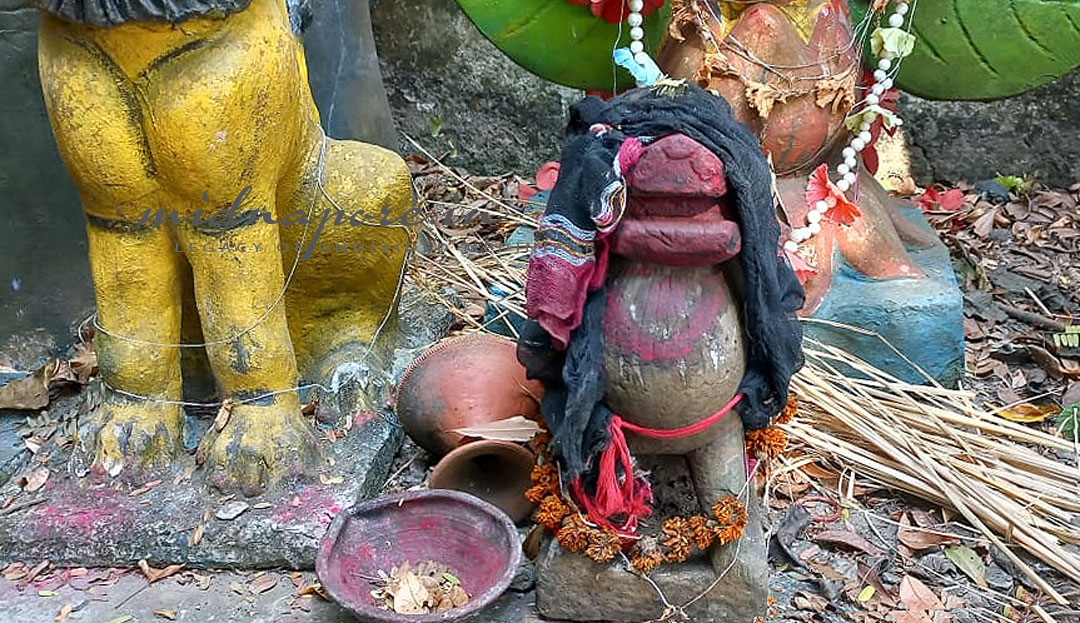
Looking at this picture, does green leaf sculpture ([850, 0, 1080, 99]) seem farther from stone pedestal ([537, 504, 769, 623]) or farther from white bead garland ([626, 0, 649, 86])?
stone pedestal ([537, 504, 769, 623])

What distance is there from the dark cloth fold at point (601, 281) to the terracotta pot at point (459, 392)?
1.25 feet

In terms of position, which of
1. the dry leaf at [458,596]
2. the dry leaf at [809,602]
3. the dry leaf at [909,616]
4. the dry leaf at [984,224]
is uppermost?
the dry leaf at [458,596]

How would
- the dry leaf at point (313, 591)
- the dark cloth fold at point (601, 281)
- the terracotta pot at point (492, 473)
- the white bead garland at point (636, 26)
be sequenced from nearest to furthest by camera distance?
the dark cloth fold at point (601, 281), the dry leaf at point (313, 591), the terracotta pot at point (492, 473), the white bead garland at point (636, 26)

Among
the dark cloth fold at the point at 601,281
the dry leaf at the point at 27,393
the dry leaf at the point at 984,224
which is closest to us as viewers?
the dark cloth fold at the point at 601,281

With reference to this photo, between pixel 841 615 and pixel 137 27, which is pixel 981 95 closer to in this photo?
pixel 841 615

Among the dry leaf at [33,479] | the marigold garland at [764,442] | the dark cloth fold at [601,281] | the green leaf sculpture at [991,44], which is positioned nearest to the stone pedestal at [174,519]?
the dry leaf at [33,479]

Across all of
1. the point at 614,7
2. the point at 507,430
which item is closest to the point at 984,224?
the point at 614,7

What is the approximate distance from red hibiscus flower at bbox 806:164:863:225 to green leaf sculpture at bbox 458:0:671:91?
510 mm

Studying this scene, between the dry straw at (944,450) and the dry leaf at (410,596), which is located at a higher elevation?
the dry leaf at (410,596)

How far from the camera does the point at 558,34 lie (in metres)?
2.62

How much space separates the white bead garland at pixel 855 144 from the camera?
2406mm

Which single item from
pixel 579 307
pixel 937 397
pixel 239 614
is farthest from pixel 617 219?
pixel 937 397

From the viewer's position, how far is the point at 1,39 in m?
2.39

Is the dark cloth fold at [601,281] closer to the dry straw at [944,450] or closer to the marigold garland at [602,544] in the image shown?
the marigold garland at [602,544]
